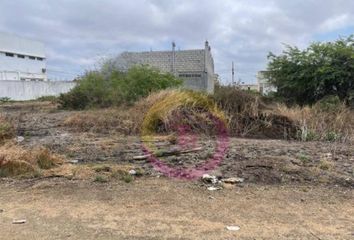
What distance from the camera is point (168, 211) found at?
497 centimetres

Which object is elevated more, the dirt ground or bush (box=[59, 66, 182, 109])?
bush (box=[59, 66, 182, 109])

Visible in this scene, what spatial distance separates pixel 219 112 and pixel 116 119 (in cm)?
337

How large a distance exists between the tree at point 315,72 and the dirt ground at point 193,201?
872 cm

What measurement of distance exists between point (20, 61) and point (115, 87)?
32.9m

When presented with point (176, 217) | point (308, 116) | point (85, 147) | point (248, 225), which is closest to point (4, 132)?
point (85, 147)

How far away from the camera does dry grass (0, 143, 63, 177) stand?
7000mm

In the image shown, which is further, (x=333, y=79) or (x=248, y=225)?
(x=333, y=79)

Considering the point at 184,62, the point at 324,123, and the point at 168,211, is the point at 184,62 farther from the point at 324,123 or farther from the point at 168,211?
the point at 168,211

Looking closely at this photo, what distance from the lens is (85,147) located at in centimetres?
912

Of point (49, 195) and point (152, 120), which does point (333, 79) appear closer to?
point (152, 120)

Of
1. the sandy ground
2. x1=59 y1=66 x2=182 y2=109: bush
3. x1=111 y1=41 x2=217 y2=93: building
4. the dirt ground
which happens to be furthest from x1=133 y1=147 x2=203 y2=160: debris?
x1=111 y1=41 x2=217 y2=93: building

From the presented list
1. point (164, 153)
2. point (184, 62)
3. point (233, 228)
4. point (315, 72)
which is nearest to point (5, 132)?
point (164, 153)

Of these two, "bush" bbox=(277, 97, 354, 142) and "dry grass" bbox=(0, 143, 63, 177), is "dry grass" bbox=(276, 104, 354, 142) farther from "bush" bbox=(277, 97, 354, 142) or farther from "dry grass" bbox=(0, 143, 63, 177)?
"dry grass" bbox=(0, 143, 63, 177)

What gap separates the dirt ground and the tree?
872 cm
